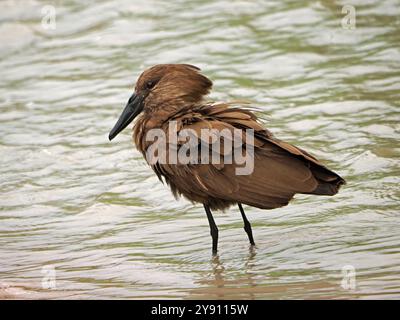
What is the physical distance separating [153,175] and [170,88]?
1687mm

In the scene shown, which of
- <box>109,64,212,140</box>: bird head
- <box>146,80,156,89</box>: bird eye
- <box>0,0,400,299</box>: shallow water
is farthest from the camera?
<box>146,80,156,89</box>: bird eye

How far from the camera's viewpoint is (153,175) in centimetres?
917

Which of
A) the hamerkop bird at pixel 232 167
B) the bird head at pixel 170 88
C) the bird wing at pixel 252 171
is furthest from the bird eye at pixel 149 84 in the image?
the bird wing at pixel 252 171

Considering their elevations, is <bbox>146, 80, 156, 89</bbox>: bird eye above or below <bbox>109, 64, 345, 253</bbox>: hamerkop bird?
above

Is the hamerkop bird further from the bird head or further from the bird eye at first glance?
the bird eye

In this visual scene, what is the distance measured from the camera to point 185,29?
12.7m

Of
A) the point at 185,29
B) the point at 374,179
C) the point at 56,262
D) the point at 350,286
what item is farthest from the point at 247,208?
the point at 185,29

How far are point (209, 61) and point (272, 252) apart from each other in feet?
16.3

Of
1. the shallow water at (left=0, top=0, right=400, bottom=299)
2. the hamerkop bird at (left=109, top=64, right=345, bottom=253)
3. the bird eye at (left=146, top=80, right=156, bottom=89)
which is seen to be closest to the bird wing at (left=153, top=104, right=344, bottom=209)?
the hamerkop bird at (left=109, top=64, right=345, bottom=253)

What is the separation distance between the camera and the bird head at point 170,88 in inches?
300

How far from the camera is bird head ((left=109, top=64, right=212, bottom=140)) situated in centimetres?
762

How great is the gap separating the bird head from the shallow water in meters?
1.04

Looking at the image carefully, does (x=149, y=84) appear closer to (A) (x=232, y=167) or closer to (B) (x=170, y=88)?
(B) (x=170, y=88)
